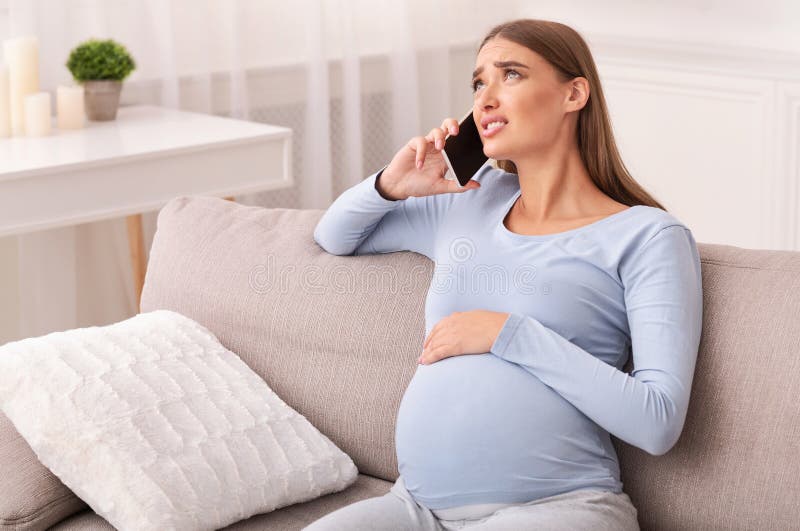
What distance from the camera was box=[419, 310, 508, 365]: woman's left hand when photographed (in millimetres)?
1444

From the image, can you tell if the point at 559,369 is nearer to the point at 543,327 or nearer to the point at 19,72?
the point at 543,327

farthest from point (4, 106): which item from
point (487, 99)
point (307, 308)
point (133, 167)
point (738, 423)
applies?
point (738, 423)

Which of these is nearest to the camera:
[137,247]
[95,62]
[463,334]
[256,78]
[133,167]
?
[463,334]

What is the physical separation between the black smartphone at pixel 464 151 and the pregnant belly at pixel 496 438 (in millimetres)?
338

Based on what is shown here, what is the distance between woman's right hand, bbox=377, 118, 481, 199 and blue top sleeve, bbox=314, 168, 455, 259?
0.07ft

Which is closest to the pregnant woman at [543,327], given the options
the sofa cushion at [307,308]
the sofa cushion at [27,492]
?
the sofa cushion at [307,308]

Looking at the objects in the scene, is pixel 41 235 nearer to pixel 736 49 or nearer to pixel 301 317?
pixel 301 317

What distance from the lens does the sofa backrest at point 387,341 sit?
4.60ft

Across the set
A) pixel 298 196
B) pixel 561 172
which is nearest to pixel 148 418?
pixel 561 172

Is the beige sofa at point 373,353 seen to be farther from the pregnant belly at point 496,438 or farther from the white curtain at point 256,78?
the white curtain at point 256,78

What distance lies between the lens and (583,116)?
1598mm

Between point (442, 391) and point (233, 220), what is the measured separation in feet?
1.94

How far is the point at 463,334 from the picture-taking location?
1.47 meters

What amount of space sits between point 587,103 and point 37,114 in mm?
1574
